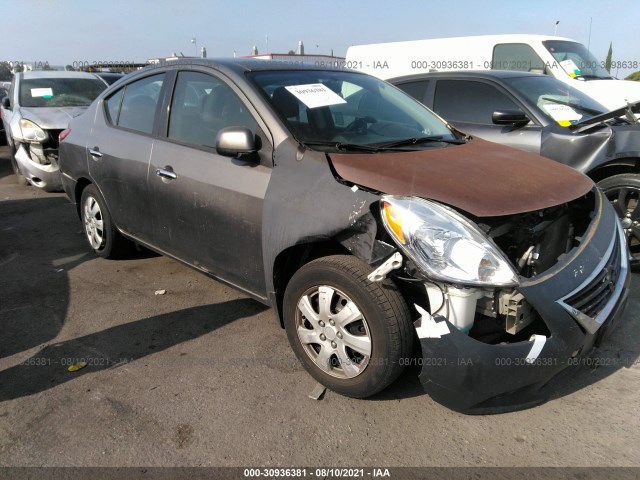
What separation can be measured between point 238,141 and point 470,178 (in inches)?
49.2

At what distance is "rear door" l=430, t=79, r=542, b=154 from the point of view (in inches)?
190

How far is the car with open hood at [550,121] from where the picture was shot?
4.30 meters

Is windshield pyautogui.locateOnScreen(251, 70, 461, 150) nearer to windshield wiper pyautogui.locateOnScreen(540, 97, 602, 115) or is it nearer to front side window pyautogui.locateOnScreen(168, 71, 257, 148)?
front side window pyautogui.locateOnScreen(168, 71, 257, 148)

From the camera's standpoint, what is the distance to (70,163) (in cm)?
471

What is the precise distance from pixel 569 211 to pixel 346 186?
1.41 m

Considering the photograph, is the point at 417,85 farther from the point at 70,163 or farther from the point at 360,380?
the point at 360,380

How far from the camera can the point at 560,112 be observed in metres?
4.92

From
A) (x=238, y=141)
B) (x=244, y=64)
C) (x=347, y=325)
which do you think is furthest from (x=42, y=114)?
(x=347, y=325)

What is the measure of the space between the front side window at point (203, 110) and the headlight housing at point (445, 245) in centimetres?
117

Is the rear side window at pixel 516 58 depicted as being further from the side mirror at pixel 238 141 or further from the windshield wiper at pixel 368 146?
the side mirror at pixel 238 141

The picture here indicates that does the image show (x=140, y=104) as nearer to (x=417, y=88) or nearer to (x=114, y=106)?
(x=114, y=106)

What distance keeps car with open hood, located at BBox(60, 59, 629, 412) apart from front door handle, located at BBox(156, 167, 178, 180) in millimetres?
14

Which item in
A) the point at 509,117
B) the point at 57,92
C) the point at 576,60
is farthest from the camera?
the point at 576,60

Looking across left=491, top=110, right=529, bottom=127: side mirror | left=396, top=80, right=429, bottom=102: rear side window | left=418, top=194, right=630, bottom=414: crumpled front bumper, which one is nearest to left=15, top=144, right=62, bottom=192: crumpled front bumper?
left=396, top=80, right=429, bottom=102: rear side window
